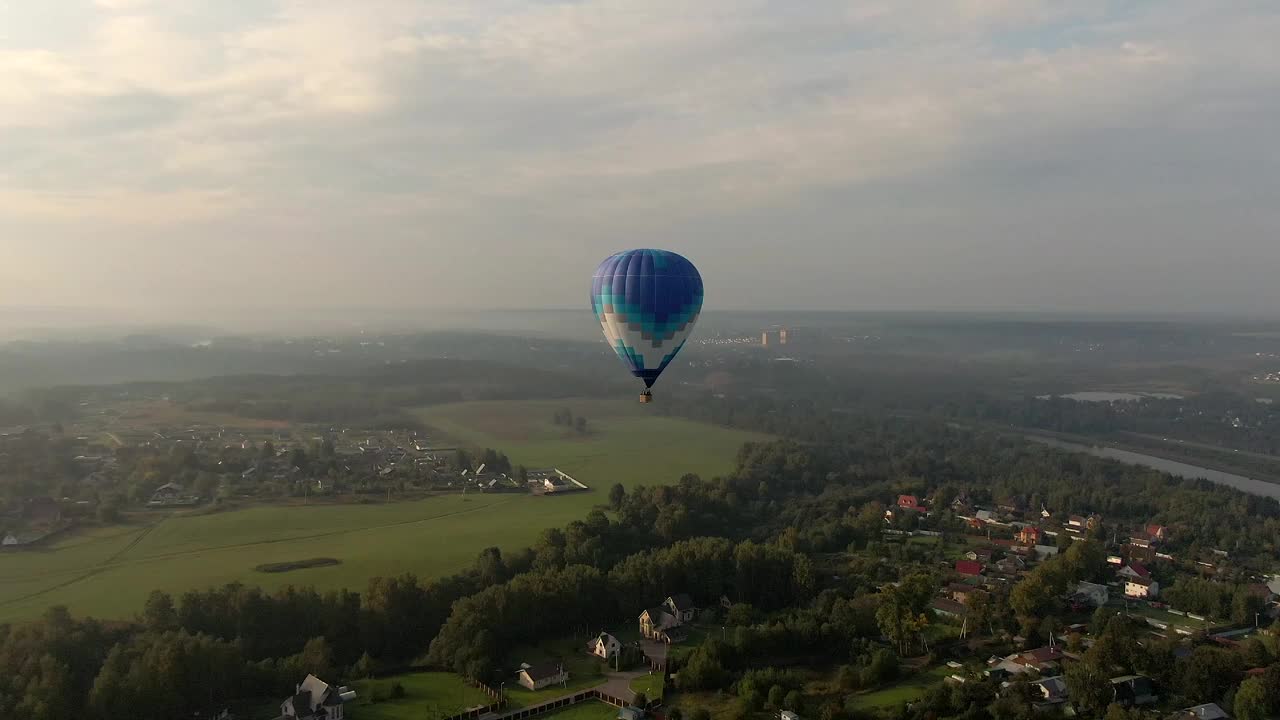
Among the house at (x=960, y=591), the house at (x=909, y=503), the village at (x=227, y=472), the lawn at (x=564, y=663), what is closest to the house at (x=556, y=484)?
the village at (x=227, y=472)

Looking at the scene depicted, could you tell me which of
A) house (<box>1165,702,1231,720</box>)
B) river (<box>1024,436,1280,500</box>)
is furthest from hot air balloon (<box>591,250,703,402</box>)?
river (<box>1024,436,1280,500</box>)

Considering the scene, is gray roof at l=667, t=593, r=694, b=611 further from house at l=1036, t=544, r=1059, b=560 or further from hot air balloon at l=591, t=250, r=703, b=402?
house at l=1036, t=544, r=1059, b=560

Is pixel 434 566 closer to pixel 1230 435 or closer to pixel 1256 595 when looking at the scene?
pixel 1256 595

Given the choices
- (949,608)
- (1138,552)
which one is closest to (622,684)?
(949,608)

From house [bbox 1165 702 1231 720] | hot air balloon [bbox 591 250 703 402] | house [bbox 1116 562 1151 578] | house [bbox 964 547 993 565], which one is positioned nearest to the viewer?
house [bbox 1165 702 1231 720]

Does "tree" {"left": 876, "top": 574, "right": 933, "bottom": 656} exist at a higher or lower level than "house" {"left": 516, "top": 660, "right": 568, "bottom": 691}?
higher
